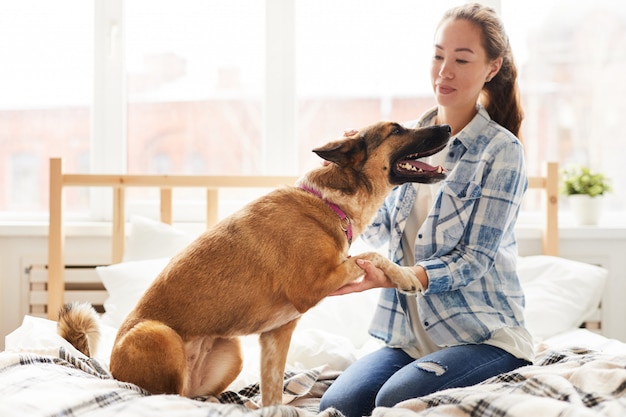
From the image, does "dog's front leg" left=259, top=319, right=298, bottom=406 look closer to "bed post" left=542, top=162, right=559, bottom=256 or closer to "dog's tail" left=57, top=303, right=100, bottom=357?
"dog's tail" left=57, top=303, right=100, bottom=357

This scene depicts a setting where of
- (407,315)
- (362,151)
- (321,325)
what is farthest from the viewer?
(321,325)

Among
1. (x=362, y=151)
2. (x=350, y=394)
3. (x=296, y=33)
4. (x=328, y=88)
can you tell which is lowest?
(x=350, y=394)

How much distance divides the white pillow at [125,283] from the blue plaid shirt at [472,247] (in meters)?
1.02

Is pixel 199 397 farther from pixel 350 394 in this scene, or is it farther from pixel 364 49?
pixel 364 49

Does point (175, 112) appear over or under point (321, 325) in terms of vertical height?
over

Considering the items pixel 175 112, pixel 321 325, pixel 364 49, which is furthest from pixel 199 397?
pixel 364 49

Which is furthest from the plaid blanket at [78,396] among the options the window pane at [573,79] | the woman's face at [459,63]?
the window pane at [573,79]

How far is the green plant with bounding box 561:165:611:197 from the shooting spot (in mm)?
3131

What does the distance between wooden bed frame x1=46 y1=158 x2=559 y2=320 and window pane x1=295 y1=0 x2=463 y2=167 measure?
56 centimetres

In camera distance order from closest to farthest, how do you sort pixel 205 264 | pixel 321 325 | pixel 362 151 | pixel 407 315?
1. pixel 205 264
2. pixel 362 151
3. pixel 407 315
4. pixel 321 325

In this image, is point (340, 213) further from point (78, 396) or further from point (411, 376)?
point (78, 396)

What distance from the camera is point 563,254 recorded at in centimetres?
312

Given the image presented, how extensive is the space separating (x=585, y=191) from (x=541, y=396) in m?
2.00

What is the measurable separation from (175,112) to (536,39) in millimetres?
1818
